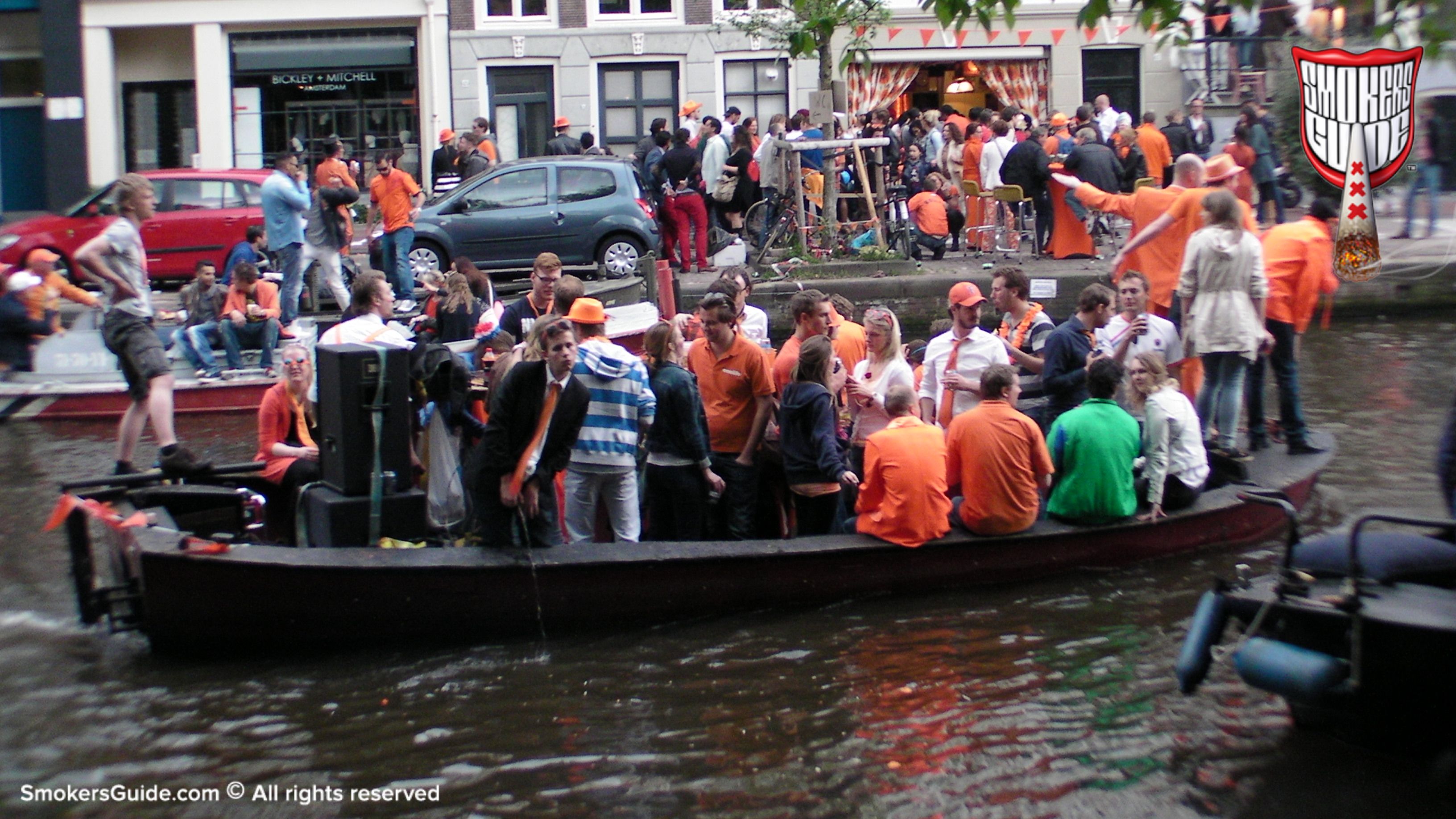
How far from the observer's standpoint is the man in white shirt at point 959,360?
8.71 meters

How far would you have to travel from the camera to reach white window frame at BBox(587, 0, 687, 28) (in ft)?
88.4

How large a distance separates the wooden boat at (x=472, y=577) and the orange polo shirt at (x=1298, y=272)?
2217 millimetres

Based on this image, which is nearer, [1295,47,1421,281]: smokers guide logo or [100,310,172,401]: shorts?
[100,310,172,401]: shorts

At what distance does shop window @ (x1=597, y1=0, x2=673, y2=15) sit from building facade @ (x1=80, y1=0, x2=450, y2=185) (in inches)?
110

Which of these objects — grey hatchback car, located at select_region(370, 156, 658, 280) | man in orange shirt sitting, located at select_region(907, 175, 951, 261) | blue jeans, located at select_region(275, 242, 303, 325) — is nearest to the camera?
blue jeans, located at select_region(275, 242, 303, 325)

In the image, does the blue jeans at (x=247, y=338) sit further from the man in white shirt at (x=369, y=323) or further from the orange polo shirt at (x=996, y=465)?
the orange polo shirt at (x=996, y=465)

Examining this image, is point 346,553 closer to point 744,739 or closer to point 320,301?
point 744,739

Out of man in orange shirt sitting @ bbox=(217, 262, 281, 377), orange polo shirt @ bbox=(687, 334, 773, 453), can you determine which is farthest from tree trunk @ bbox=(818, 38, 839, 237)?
orange polo shirt @ bbox=(687, 334, 773, 453)

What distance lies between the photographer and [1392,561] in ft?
18.5

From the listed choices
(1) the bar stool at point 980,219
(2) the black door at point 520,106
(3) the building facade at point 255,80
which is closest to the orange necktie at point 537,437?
(1) the bar stool at point 980,219

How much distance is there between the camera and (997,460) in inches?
306

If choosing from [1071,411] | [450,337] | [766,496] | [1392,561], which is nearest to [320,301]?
[450,337]

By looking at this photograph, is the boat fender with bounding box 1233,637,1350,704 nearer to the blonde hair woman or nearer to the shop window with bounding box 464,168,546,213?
the blonde hair woman

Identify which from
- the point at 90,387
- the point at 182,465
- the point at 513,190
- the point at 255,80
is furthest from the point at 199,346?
the point at 255,80
